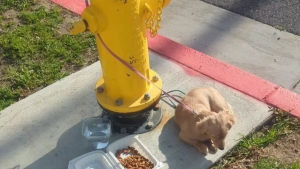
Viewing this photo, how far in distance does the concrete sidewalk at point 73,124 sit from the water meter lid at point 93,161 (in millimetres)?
140

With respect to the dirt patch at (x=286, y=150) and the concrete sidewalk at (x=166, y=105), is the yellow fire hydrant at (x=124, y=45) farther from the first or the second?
the dirt patch at (x=286, y=150)

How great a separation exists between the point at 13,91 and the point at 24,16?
1.33 meters

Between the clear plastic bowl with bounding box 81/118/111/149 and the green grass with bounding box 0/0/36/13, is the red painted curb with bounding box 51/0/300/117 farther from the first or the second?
the green grass with bounding box 0/0/36/13

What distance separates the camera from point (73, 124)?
11.1 ft

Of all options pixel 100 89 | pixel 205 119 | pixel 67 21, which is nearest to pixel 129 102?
pixel 100 89

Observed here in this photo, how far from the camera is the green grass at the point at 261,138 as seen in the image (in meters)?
3.12

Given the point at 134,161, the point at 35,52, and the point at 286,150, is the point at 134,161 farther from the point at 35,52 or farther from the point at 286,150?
the point at 35,52

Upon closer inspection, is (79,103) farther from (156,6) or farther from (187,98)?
(156,6)

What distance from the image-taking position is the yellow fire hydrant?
8.61 ft

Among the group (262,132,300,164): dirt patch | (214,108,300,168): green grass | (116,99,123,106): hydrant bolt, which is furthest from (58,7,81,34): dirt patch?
(262,132,300,164): dirt patch

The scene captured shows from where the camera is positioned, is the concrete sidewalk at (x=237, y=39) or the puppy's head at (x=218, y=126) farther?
the concrete sidewalk at (x=237, y=39)

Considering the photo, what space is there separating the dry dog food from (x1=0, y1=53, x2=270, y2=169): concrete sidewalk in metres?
0.13

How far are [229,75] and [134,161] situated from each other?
135cm

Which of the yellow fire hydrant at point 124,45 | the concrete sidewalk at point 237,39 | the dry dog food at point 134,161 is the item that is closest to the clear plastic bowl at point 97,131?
the dry dog food at point 134,161
